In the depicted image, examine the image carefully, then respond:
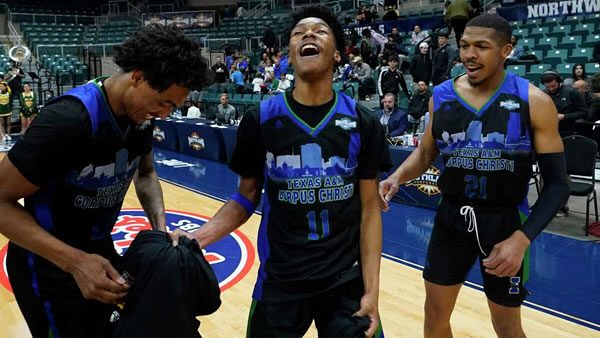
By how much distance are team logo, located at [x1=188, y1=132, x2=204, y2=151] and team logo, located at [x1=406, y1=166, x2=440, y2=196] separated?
5.26 m

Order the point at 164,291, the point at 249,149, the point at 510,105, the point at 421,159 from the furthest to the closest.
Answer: the point at 421,159 < the point at 510,105 < the point at 249,149 < the point at 164,291

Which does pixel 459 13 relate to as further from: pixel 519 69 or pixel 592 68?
pixel 592 68

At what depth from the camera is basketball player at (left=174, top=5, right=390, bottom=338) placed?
182cm

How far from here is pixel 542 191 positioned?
209cm

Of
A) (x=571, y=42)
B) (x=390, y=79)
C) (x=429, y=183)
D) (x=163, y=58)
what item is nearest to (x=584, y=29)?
(x=571, y=42)

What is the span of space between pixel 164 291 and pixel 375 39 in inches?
568

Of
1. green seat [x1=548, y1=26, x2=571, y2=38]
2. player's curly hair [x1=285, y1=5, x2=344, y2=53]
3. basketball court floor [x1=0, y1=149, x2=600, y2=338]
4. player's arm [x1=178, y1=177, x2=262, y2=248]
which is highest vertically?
green seat [x1=548, y1=26, x2=571, y2=38]

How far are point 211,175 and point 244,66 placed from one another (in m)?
8.44

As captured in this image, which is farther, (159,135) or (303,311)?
(159,135)

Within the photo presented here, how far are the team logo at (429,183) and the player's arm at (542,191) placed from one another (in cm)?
421

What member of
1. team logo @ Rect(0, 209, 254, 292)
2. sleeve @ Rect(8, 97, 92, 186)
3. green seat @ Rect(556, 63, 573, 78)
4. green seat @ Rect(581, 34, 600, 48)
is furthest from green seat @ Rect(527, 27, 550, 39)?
sleeve @ Rect(8, 97, 92, 186)

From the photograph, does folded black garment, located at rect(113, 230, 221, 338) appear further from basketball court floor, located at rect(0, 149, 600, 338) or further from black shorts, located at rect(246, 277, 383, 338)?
basketball court floor, located at rect(0, 149, 600, 338)

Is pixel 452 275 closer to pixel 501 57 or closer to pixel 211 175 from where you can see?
pixel 501 57

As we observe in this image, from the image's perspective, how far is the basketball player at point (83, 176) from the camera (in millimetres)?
1546
